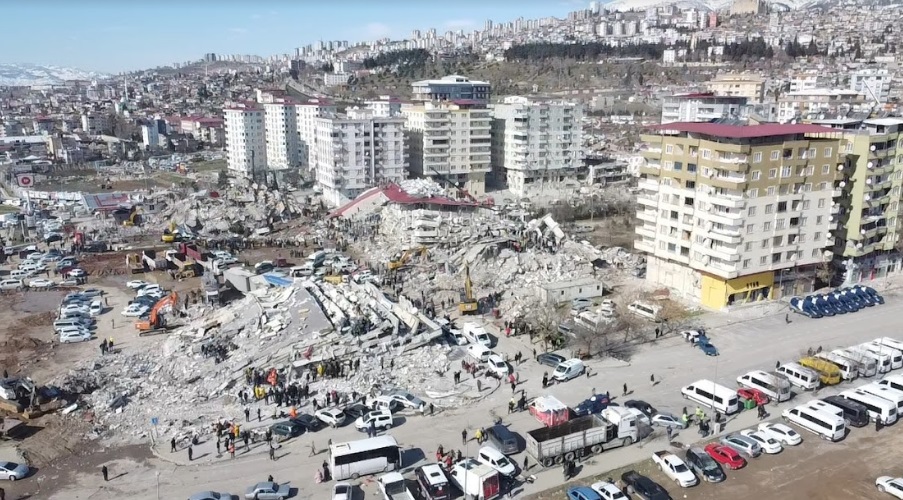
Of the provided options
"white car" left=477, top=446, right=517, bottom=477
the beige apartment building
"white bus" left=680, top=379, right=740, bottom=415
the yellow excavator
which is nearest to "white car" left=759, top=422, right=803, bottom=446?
"white bus" left=680, top=379, right=740, bottom=415

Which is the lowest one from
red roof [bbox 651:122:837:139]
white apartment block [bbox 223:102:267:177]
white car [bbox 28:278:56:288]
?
white car [bbox 28:278:56:288]

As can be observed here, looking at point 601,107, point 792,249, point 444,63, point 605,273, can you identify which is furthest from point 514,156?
point 444,63

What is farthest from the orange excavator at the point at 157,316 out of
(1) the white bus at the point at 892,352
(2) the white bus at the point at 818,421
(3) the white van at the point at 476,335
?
(1) the white bus at the point at 892,352

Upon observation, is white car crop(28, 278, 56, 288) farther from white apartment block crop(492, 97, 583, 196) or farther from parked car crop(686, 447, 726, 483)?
white apartment block crop(492, 97, 583, 196)

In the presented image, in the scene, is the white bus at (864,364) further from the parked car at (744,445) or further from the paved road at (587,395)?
the parked car at (744,445)

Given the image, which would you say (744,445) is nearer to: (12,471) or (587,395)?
(587,395)

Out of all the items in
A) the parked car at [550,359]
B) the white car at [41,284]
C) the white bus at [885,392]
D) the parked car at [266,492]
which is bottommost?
the white car at [41,284]
